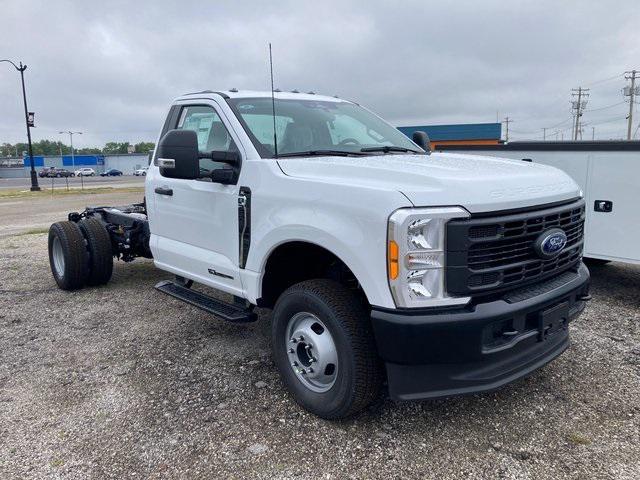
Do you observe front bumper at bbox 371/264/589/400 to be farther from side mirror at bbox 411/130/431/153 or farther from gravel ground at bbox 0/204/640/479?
side mirror at bbox 411/130/431/153

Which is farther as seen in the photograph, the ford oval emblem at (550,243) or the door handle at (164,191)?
the door handle at (164,191)

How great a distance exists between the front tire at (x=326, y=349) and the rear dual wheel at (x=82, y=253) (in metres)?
3.61

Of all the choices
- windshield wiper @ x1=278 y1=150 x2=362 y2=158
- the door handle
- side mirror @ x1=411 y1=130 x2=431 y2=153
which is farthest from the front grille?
the door handle

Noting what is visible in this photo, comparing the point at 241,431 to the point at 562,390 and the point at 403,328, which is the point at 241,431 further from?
the point at 562,390

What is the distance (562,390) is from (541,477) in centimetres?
106

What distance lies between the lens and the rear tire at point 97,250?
6301 mm

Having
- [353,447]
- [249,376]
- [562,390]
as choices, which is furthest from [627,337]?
[249,376]

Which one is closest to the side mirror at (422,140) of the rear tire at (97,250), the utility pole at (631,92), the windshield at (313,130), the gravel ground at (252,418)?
the windshield at (313,130)

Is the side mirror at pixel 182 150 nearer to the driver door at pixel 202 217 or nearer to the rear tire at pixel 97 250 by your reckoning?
the driver door at pixel 202 217

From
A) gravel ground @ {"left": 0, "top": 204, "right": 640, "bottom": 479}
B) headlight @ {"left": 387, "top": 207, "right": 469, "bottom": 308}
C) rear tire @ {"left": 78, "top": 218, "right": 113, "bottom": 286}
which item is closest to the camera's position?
headlight @ {"left": 387, "top": 207, "right": 469, "bottom": 308}

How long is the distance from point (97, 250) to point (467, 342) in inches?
192

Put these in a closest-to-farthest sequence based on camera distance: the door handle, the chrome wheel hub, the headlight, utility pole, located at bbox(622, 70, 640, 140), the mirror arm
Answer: the headlight, the chrome wheel hub, the mirror arm, the door handle, utility pole, located at bbox(622, 70, 640, 140)

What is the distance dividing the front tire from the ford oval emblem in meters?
1.03

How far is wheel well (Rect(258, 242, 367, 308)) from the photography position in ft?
11.4
